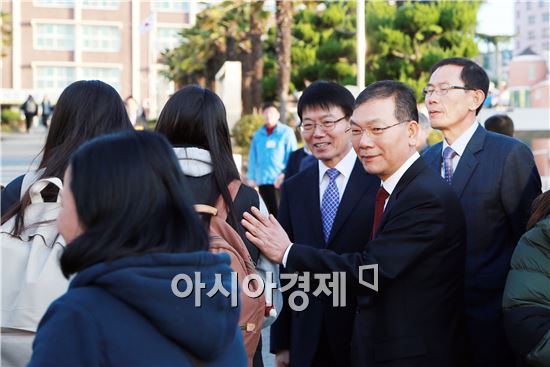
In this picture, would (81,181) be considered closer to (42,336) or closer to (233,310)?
(42,336)

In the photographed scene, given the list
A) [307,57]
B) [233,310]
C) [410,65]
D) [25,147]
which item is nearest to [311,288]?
[233,310]

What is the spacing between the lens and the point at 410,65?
2445 centimetres

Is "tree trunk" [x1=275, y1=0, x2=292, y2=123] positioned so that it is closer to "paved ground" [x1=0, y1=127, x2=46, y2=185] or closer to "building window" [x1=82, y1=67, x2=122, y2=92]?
"paved ground" [x1=0, y1=127, x2=46, y2=185]

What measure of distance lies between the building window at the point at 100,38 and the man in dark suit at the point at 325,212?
68336 millimetres

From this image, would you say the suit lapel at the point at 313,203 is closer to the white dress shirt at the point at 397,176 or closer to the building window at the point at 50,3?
the white dress shirt at the point at 397,176

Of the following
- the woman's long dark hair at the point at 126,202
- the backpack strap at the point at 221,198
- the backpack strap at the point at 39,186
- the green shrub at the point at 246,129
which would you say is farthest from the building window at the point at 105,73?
the woman's long dark hair at the point at 126,202

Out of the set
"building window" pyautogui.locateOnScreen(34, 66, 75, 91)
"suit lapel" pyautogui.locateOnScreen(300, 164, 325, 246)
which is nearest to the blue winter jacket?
"suit lapel" pyautogui.locateOnScreen(300, 164, 325, 246)

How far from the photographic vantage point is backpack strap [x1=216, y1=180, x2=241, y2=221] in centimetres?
340

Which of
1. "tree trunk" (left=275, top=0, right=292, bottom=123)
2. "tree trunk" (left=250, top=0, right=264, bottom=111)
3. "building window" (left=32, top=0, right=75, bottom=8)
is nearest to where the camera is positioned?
"tree trunk" (left=275, top=0, right=292, bottom=123)

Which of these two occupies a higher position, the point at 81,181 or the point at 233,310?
the point at 81,181

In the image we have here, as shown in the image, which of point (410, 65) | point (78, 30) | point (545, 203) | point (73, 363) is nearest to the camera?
point (73, 363)

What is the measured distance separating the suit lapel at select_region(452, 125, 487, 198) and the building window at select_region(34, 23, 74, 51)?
68.9 metres

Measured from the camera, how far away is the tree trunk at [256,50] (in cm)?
2794

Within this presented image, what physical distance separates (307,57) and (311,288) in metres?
24.2
